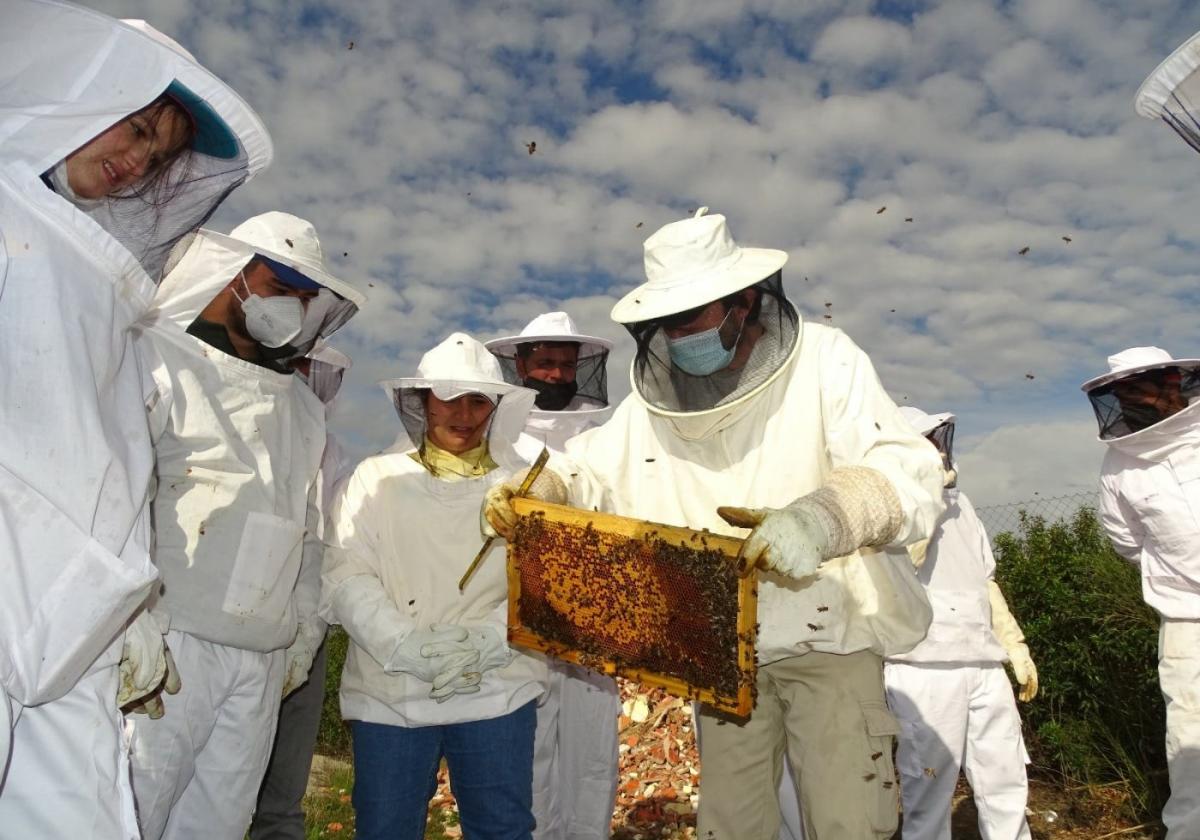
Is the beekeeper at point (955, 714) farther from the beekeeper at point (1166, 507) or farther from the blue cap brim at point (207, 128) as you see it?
the blue cap brim at point (207, 128)

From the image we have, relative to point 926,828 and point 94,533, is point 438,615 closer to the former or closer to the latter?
point 94,533

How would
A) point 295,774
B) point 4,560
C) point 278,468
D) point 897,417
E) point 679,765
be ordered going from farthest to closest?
1. point 679,765
2. point 295,774
3. point 278,468
4. point 897,417
5. point 4,560

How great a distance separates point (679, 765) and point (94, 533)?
7.47 m

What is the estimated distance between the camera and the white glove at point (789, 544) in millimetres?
2746

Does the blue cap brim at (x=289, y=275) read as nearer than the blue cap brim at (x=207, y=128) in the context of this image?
No

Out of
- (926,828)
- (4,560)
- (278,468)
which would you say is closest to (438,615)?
(278,468)

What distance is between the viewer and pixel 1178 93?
8.61 ft

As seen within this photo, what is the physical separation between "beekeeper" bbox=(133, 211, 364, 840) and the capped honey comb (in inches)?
45.6

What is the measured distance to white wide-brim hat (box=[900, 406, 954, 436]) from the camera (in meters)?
7.02

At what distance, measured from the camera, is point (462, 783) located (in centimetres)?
400

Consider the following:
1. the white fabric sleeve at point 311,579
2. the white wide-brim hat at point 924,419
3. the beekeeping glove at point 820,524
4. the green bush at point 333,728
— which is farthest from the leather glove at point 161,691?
the green bush at point 333,728

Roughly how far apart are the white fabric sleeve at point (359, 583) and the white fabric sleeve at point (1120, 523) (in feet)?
19.5

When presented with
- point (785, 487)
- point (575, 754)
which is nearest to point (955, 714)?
point (575, 754)

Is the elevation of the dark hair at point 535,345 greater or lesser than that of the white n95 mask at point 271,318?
greater
